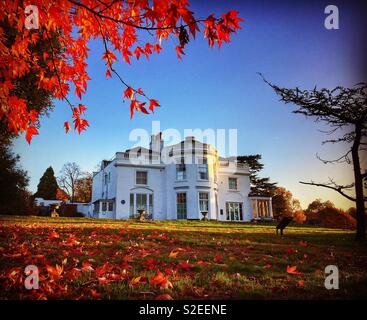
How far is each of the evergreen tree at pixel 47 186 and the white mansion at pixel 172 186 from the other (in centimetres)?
1217

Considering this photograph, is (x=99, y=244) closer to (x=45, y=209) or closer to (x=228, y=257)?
(x=228, y=257)

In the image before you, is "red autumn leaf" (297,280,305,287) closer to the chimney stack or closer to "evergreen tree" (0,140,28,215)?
"evergreen tree" (0,140,28,215)

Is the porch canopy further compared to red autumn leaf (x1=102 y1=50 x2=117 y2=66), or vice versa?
the porch canopy

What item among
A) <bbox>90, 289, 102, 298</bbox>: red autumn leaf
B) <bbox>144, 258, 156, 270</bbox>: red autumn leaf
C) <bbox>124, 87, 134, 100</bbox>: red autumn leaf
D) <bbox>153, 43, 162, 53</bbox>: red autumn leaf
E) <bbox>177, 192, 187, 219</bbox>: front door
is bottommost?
<bbox>90, 289, 102, 298</bbox>: red autumn leaf

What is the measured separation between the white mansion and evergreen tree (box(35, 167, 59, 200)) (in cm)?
1217

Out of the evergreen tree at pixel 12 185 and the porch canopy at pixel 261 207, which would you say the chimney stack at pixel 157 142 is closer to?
the porch canopy at pixel 261 207

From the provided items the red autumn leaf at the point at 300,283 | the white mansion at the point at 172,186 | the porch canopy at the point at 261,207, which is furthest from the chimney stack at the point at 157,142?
the red autumn leaf at the point at 300,283

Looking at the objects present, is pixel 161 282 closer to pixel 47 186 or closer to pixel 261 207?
pixel 261 207

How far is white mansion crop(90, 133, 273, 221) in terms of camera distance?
82.5ft

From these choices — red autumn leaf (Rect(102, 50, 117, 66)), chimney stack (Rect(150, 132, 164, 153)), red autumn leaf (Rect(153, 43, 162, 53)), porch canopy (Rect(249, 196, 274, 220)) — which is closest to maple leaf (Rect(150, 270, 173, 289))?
red autumn leaf (Rect(102, 50, 117, 66))

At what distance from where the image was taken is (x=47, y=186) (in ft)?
120

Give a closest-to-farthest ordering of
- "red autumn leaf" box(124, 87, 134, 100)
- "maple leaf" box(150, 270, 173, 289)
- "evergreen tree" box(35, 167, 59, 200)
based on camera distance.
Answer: "maple leaf" box(150, 270, 173, 289), "red autumn leaf" box(124, 87, 134, 100), "evergreen tree" box(35, 167, 59, 200)

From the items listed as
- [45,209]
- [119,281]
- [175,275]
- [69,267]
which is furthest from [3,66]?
[45,209]

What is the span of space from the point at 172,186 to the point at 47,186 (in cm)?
1980
